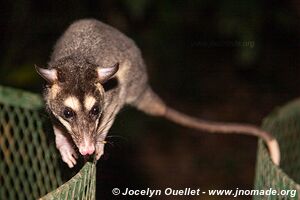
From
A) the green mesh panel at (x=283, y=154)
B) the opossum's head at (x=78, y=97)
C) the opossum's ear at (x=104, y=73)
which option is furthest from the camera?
the opossum's ear at (x=104, y=73)

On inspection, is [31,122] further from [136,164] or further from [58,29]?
[136,164]

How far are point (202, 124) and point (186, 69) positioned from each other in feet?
9.28

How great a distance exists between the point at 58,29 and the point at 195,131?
2.00 metres

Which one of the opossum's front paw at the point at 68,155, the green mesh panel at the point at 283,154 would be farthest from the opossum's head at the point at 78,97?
the green mesh panel at the point at 283,154

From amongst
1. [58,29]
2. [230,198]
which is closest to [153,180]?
[230,198]

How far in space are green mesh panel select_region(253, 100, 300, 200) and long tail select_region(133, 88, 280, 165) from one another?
0.36 ft

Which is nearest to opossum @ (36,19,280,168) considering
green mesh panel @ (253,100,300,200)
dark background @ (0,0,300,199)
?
green mesh panel @ (253,100,300,200)

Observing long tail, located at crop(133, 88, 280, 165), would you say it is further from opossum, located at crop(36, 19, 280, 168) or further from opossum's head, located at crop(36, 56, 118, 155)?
opossum's head, located at crop(36, 56, 118, 155)

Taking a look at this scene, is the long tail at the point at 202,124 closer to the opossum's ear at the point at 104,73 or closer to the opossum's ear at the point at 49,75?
the opossum's ear at the point at 104,73

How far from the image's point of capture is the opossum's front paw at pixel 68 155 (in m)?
2.95

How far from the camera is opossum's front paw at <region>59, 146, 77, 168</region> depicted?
116 inches

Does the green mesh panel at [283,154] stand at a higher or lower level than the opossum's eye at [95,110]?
lower

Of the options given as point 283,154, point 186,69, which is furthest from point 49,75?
point 186,69

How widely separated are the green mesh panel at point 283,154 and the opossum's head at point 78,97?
0.82 meters
